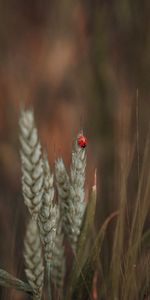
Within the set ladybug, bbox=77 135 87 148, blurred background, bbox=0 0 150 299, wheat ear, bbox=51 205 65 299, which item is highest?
blurred background, bbox=0 0 150 299

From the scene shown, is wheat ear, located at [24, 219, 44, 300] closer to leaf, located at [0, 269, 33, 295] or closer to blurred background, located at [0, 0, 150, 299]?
leaf, located at [0, 269, 33, 295]

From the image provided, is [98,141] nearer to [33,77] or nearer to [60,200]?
[33,77]

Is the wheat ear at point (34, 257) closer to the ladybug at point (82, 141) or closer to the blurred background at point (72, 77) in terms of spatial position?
the ladybug at point (82, 141)

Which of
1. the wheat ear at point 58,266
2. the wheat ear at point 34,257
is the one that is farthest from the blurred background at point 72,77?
the wheat ear at point 34,257

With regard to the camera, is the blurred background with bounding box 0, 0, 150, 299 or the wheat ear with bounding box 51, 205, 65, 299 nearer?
the wheat ear with bounding box 51, 205, 65, 299

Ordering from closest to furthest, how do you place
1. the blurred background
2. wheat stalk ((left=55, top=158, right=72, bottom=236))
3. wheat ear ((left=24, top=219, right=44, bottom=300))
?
wheat ear ((left=24, top=219, right=44, bottom=300))
wheat stalk ((left=55, top=158, right=72, bottom=236))
the blurred background

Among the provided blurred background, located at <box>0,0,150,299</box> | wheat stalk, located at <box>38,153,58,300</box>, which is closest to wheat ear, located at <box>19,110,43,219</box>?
wheat stalk, located at <box>38,153,58,300</box>

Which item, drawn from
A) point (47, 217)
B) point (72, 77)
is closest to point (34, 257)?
point (47, 217)
